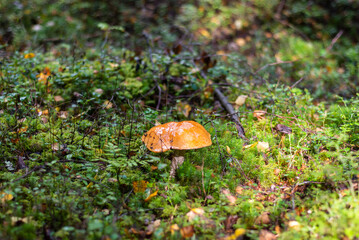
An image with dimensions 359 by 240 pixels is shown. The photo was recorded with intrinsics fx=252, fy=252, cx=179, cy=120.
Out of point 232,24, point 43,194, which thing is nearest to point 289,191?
point 43,194

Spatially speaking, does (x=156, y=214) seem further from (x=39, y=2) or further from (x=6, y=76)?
(x=39, y=2)

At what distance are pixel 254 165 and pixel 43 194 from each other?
2505 mm

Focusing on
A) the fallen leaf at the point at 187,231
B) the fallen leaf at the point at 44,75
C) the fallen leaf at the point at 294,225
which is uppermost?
the fallen leaf at the point at 44,75

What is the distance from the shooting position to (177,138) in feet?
9.30

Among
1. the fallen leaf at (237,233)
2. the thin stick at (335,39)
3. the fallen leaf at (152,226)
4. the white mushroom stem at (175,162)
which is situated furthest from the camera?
the thin stick at (335,39)

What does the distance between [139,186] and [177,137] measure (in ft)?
2.44

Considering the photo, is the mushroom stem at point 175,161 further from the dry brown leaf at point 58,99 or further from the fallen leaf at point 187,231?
the dry brown leaf at point 58,99

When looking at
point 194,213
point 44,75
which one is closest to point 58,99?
point 44,75

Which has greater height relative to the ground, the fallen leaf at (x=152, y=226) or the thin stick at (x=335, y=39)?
the fallen leaf at (x=152, y=226)

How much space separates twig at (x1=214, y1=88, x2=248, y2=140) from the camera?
396 cm

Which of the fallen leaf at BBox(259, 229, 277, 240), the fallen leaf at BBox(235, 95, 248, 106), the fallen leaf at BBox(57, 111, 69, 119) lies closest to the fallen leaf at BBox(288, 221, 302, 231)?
the fallen leaf at BBox(259, 229, 277, 240)

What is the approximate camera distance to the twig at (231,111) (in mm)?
3961

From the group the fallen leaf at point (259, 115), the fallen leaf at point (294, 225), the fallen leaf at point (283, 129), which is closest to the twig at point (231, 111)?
the fallen leaf at point (259, 115)

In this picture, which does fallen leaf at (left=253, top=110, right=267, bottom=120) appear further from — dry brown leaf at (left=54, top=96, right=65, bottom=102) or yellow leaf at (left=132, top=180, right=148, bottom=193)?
dry brown leaf at (left=54, top=96, right=65, bottom=102)
